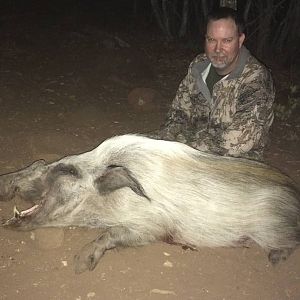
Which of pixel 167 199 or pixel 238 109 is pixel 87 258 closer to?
pixel 167 199

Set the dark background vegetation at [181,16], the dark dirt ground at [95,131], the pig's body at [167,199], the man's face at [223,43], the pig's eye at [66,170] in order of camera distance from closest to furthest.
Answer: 1. the dark dirt ground at [95,131]
2. the pig's body at [167,199]
3. the pig's eye at [66,170]
4. the man's face at [223,43]
5. the dark background vegetation at [181,16]

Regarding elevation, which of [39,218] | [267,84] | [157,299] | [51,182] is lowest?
[157,299]

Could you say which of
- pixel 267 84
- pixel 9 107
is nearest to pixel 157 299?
pixel 267 84

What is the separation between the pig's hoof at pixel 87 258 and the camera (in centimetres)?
288

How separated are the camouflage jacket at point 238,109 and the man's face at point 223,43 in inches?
3.2

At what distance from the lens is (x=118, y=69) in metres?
6.54

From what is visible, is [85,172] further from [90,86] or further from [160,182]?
[90,86]

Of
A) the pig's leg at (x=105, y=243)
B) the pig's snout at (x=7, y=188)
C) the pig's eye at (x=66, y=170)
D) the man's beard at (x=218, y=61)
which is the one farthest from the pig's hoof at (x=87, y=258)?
the man's beard at (x=218, y=61)

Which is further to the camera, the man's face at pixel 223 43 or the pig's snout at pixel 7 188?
the man's face at pixel 223 43

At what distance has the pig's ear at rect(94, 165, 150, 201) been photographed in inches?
116

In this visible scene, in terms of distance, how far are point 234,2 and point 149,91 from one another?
1.62m

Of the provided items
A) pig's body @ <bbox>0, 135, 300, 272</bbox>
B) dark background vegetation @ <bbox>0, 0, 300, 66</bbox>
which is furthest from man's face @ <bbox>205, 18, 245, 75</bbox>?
dark background vegetation @ <bbox>0, 0, 300, 66</bbox>

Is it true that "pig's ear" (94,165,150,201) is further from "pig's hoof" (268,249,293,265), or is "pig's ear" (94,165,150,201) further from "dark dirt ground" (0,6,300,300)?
"pig's hoof" (268,249,293,265)

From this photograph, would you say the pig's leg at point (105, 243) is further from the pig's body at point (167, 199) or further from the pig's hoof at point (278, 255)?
the pig's hoof at point (278, 255)
